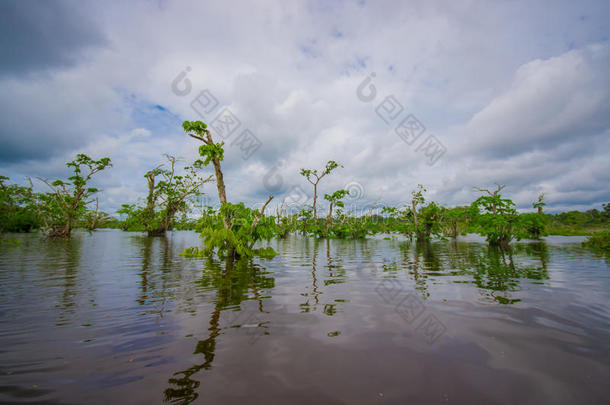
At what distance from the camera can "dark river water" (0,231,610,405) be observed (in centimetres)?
265

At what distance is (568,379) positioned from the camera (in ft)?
9.41

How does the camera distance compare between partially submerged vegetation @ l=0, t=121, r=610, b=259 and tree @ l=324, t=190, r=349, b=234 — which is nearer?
partially submerged vegetation @ l=0, t=121, r=610, b=259

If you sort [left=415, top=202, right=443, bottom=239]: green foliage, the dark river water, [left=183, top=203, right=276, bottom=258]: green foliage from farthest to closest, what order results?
1. [left=415, top=202, right=443, bottom=239]: green foliage
2. [left=183, top=203, right=276, bottom=258]: green foliage
3. the dark river water

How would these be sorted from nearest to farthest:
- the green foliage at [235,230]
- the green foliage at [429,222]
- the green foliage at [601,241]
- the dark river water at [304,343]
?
the dark river water at [304,343] < the green foliage at [235,230] < the green foliage at [601,241] < the green foliage at [429,222]

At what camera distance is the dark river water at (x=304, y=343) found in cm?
265

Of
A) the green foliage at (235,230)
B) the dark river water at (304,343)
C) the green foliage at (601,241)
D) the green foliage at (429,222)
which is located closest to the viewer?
the dark river water at (304,343)

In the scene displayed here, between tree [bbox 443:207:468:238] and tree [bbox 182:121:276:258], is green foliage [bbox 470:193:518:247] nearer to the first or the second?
tree [bbox 443:207:468:238]

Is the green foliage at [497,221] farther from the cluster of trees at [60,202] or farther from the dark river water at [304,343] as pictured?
the cluster of trees at [60,202]

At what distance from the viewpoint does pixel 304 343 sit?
3803 mm

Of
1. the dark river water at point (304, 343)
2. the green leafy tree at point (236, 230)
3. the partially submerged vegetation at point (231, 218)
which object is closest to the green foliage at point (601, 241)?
the partially submerged vegetation at point (231, 218)

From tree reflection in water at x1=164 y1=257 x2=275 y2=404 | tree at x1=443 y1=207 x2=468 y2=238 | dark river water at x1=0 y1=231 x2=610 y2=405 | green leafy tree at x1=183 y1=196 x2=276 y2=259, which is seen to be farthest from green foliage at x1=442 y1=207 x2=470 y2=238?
tree reflection in water at x1=164 y1=257 x2=275 y2=404

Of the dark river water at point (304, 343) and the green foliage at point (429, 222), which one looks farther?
the green foliage at point (429, 222)

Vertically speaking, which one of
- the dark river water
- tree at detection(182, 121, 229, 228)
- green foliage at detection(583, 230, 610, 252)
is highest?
tree at detection(182, 121, 229, 228)

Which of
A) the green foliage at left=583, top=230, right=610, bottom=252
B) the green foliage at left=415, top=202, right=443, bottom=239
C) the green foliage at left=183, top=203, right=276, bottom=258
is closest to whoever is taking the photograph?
the green foliage at left=183, top=203, right=276, bottom=258
